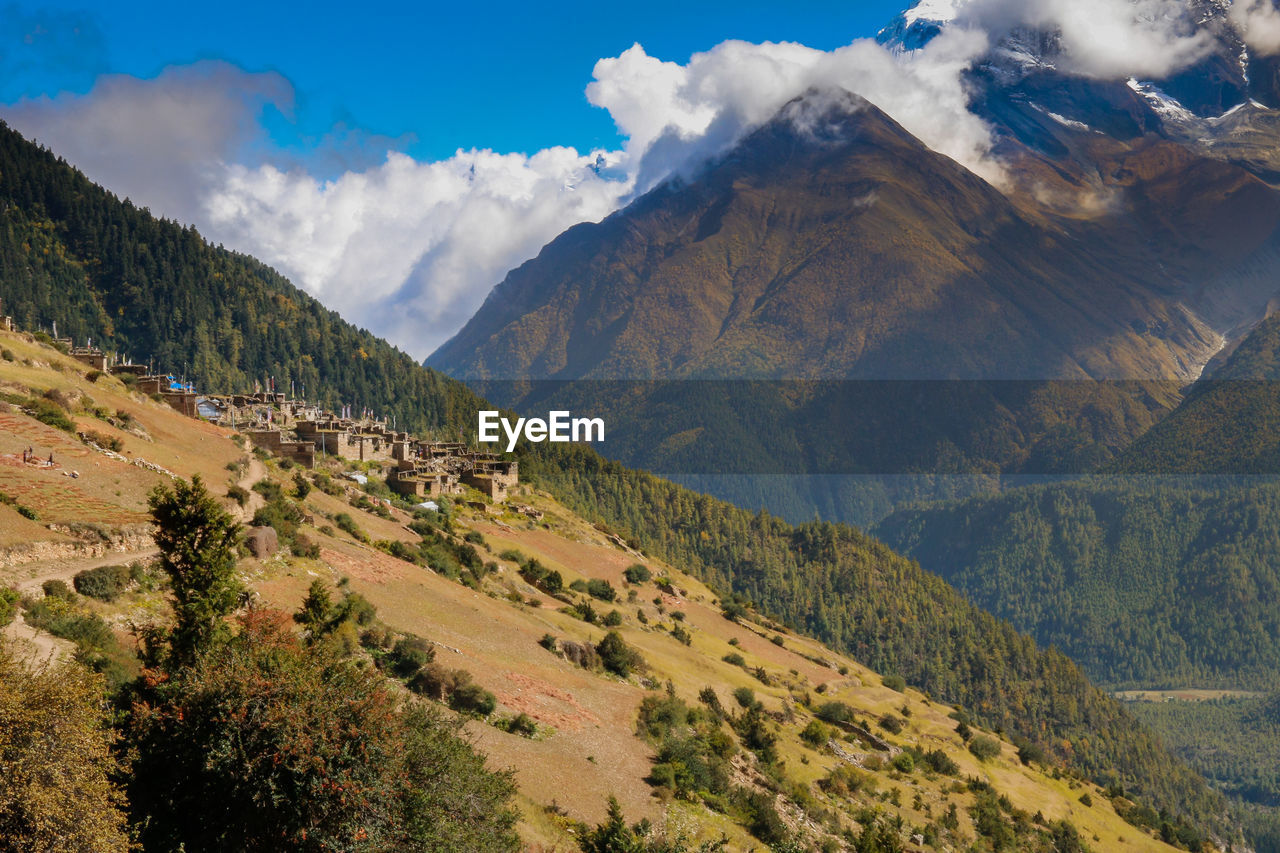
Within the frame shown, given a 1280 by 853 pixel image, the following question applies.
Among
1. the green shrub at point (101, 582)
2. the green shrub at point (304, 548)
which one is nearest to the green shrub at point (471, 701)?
the green shrub at point (304, 548)

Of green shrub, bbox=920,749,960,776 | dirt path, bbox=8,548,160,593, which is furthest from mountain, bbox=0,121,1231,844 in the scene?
dirt path, bbox=8,548,160,593

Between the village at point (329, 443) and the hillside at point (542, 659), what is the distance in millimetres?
5798

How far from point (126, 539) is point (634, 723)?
25.0 meters

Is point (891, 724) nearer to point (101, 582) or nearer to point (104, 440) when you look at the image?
point (104, 440)

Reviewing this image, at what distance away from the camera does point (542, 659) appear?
5400cm

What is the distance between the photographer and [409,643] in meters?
43.8

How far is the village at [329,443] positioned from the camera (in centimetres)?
7994

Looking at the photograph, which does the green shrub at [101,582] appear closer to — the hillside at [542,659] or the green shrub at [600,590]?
the hillside at [542,659]

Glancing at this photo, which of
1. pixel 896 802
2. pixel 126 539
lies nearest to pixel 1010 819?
pixel 896 802

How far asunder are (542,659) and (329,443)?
50.7 m

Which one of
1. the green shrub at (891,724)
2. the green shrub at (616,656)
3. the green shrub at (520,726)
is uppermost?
the green shrub at (616,656)

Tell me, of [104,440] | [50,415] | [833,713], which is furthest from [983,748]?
[50,415]

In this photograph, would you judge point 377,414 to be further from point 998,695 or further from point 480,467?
point 998,695

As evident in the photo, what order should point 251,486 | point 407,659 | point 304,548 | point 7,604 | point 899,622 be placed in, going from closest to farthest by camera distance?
point 7,604 → point 407,659 → point 304,548 → point 251,486 → point 899,622
